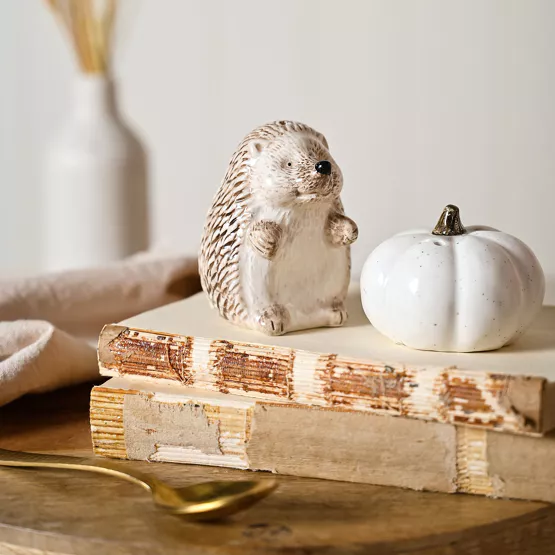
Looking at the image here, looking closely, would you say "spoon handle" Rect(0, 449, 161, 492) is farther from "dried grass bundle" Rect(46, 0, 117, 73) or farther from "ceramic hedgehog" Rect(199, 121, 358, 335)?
"dried grass bundle" Rect(46, 0, 117, 73)

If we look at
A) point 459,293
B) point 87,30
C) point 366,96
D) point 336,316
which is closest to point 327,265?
point 336,316

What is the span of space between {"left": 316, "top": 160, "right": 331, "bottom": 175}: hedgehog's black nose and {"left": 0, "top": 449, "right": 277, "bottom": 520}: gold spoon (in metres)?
0.31

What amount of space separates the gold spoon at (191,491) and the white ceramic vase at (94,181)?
2.32 feet

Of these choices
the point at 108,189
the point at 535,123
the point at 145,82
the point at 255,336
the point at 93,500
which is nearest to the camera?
the point at 93,500

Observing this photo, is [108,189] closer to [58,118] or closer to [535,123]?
[58,118]

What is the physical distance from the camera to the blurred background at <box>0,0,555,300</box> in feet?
4.49

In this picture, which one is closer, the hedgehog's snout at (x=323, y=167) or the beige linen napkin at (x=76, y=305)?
the hedgehog's snout at (x=323, y=167)

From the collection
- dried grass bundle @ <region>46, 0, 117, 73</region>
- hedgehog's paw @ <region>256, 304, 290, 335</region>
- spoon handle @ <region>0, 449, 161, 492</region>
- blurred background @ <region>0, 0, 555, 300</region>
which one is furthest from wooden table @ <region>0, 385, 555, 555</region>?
dried grass bundle @ <region>46, 0, 117, 73</region>

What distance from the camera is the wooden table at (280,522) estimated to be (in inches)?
27.2

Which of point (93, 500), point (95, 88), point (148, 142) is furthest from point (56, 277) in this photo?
point (148, 142)

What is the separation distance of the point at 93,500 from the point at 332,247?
0.36 metres

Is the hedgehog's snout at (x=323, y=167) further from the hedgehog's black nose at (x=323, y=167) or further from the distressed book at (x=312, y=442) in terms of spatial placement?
the distressed book at (x=312, y=442)

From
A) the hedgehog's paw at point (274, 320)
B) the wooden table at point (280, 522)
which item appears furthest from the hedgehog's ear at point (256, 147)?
the wooden table at point (280, 522)

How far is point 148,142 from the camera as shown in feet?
5.94
